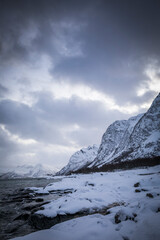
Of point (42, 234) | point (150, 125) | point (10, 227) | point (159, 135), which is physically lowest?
point (10, 227)

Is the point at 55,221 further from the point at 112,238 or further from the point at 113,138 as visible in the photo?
the point at 113,138

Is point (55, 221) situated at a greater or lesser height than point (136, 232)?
lesser

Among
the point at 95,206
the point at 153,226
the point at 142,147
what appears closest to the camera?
the point at 153,226

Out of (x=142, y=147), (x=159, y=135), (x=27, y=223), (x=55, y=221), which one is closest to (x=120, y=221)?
(x=55, y=221)

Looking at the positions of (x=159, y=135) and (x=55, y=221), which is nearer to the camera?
(x=55, y=221)

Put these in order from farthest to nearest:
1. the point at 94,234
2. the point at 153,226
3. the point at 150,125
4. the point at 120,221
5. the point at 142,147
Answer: the point at 150,125 < the point at 142,147 < the point at 120,221 < the point at 94,234 < the point at 153,226

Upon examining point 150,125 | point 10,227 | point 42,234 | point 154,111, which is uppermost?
point 154,111

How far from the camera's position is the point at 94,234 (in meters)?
4.43

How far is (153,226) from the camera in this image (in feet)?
12.8

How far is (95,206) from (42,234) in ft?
16.5

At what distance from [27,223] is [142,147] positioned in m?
110

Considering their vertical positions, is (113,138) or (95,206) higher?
(113,138)

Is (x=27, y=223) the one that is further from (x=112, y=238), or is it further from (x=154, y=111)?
(x=154, y=111)

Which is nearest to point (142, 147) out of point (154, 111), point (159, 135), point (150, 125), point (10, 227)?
point (159, 135)
